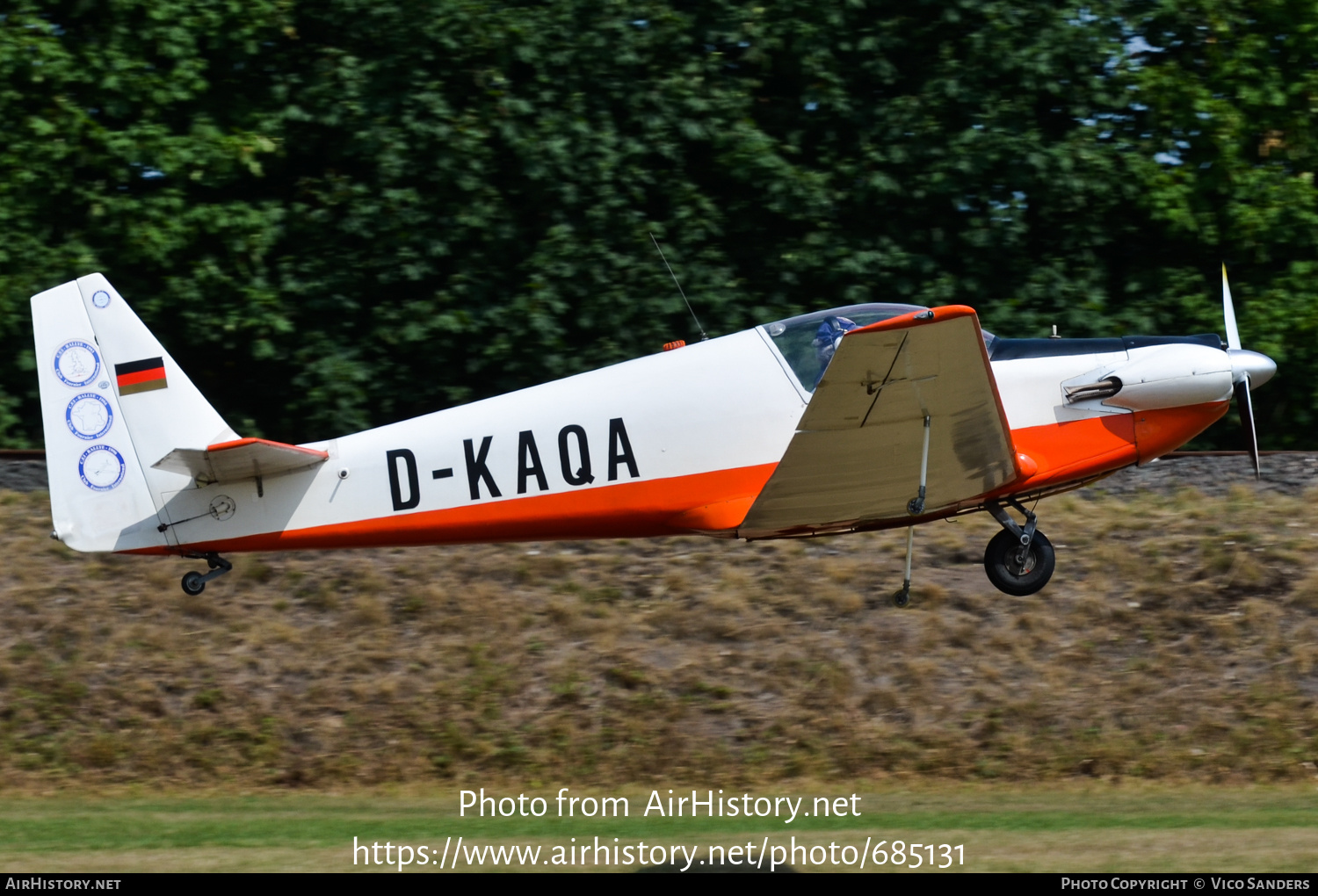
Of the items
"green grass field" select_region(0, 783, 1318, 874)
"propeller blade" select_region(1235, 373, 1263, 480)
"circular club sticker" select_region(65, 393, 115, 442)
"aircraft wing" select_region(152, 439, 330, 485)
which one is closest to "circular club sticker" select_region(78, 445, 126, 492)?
"circular club sticker" select_region(65, 393, 115, 442)

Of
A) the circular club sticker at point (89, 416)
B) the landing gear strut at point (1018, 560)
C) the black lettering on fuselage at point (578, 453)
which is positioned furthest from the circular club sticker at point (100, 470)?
the landing gear strut at point (1018, 560)

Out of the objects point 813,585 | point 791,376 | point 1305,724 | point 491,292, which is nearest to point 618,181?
point 491,292

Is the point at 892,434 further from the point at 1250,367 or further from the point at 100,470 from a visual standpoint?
the point at 100,470

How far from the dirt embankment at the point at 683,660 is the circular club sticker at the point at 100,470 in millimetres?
4239

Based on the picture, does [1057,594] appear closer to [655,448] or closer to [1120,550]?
[1120,550]

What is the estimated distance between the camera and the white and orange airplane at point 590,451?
860 cm

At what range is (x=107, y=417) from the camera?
29.0ft

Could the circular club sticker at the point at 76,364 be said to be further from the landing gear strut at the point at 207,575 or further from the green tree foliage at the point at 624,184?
the green tree foliage at the point at 624,184

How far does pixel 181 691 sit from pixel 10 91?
295 inches

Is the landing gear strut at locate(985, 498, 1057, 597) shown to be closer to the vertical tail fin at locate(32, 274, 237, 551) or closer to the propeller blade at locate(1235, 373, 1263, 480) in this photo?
the propeller blade at locate(1235, 373, 1263, 480)

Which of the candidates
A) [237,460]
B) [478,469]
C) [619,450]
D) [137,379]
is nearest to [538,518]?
[478,469]

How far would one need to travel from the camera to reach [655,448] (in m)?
8.66

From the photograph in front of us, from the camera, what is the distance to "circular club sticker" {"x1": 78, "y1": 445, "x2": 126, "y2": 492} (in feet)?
28.7

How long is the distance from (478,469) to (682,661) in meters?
4.66
